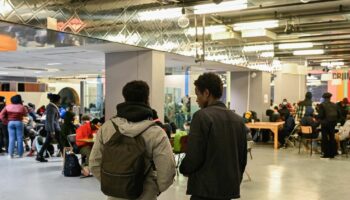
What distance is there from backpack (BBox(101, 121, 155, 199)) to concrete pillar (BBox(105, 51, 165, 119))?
4853 millimetres

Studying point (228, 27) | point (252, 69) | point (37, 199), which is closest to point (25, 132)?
point (37, 199)

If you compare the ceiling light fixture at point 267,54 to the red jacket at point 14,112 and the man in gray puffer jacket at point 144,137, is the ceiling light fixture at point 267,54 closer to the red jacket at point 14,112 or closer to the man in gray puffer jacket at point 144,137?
the red jacket at point 14,112

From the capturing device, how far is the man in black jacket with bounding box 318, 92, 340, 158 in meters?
8.77

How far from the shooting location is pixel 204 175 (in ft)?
7.45

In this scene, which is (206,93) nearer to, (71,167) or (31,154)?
(71,167)

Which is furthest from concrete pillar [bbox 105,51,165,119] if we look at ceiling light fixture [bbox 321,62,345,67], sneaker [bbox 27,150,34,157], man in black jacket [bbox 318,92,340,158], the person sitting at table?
ceiling light fixture [bbox 321,62,345,67]

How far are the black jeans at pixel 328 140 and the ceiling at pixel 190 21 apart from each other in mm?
2198

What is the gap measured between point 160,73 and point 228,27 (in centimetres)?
239

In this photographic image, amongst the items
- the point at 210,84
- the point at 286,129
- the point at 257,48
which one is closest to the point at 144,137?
the point at 210,84

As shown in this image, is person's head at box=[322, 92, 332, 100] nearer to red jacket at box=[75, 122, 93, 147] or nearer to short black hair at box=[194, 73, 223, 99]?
red jacket at box=[75, 122, 93, 147]

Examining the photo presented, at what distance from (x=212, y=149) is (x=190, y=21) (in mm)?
6127

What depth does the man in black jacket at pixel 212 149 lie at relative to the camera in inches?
88.2

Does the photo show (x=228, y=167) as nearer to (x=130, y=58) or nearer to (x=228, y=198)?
(x=228, y=198)

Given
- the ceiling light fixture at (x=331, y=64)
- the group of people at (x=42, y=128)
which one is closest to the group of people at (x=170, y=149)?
the group of people at (x=42, y=128)
